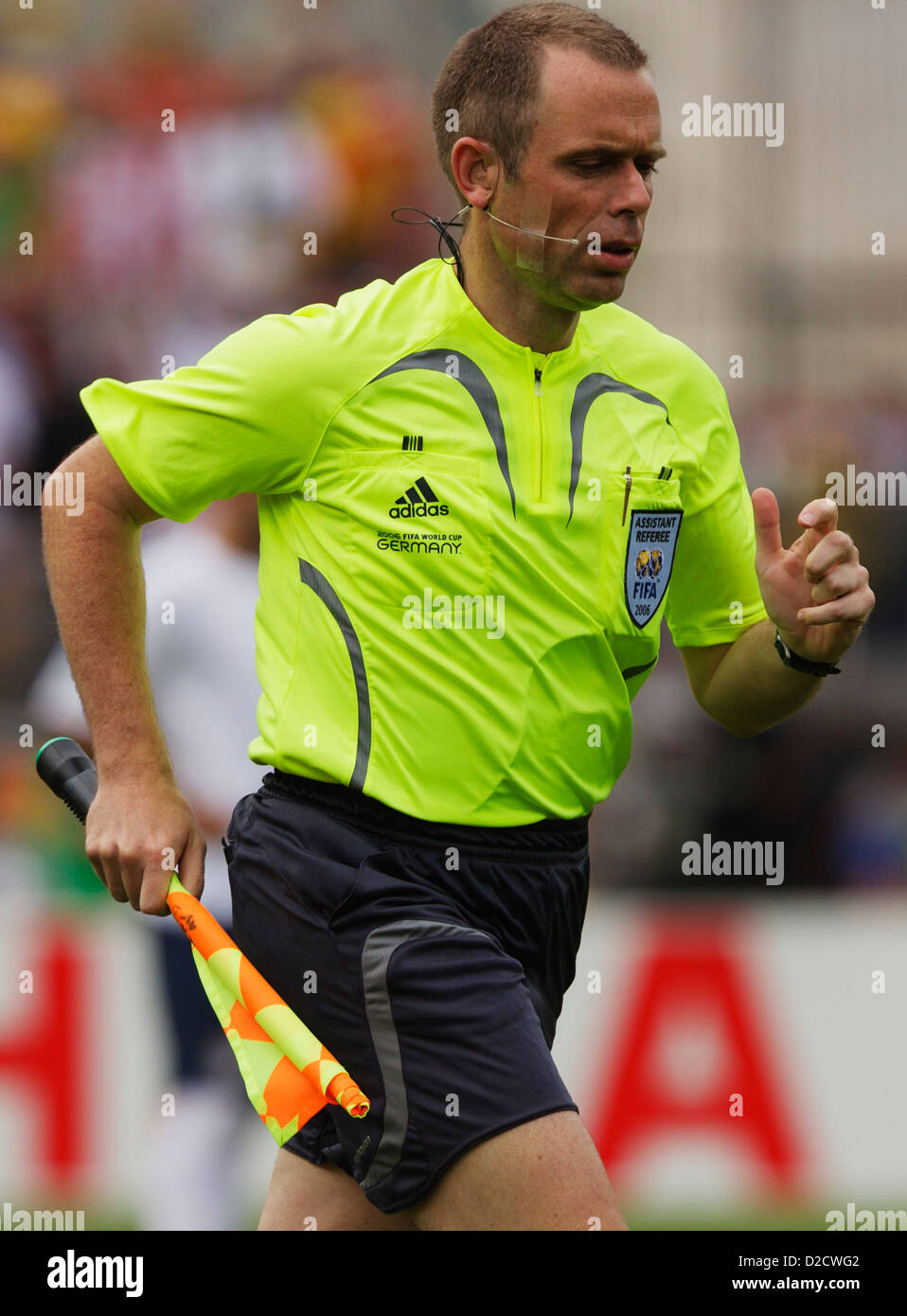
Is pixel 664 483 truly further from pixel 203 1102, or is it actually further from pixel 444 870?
pixel 203 1102

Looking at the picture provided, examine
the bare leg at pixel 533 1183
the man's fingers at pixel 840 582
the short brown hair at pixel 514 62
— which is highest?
the short brown hair at pixel 514 62

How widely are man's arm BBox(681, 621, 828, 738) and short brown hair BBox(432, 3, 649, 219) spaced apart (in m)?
0.98

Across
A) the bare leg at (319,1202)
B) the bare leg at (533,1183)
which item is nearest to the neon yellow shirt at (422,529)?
the bare leg at (533,1183)

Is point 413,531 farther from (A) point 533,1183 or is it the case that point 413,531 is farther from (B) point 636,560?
(A) point 533,1183

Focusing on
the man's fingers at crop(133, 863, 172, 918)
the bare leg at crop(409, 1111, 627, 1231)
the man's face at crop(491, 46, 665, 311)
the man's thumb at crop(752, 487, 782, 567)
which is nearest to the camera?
the bare leg at crop(409, 1111, 627, 1231)

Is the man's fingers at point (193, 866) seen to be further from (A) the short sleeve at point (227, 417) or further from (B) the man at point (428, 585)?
(A) the short sleeve at point (227, 417)

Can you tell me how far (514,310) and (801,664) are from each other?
814 mm

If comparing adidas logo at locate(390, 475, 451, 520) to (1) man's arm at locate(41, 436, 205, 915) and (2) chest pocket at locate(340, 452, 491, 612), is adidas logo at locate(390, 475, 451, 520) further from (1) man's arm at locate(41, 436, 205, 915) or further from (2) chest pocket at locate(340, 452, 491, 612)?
(1) man's arm at locate(41, 436, 205, 915)

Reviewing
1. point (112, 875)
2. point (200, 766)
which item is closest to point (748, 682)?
point (112, 875)

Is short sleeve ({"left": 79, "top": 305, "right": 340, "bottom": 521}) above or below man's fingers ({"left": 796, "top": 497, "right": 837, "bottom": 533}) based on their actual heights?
above

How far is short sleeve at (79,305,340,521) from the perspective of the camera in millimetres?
2945

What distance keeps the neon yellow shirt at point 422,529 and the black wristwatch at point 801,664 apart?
302 mm

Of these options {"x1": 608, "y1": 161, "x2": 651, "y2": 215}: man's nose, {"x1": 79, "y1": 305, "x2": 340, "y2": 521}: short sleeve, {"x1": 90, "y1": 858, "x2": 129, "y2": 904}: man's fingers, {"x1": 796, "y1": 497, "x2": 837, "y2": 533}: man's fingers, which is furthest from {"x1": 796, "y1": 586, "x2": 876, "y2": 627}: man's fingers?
{"x1": 90, "y1": 858, "x2": 129, "y2": 904}: man's fingers

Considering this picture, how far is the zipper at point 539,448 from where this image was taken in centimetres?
305
